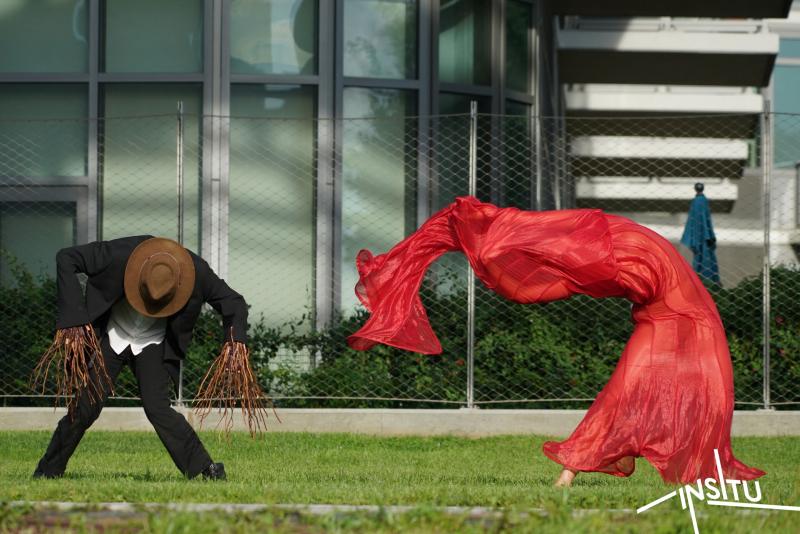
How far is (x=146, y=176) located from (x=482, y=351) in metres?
3.78

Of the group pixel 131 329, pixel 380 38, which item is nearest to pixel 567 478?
pixel 131 329

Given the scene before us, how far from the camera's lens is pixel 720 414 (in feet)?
27.8

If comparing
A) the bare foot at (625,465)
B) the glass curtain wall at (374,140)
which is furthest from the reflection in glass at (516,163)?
the bare foot at (625,465)

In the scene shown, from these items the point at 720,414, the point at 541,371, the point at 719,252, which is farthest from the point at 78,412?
the point at 719,252

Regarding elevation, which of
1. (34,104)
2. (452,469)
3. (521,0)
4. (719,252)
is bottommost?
(452,469)

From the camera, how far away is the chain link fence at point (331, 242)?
1298 centimetres

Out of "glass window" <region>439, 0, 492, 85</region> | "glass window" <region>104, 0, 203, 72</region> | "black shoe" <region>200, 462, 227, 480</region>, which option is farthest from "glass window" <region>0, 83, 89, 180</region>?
"black shoe" <region>200, 462, 227, 480</region>

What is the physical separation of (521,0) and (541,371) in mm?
5165

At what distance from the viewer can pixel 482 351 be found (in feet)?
42.7

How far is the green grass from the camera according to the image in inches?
238

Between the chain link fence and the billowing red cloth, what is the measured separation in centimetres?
425

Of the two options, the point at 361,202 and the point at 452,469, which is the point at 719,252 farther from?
the point at 452,469

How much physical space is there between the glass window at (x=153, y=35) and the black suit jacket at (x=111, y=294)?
236 inches

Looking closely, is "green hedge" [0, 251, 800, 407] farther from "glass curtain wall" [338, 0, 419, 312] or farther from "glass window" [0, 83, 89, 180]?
"glass window" [0, 83, 89, 180]
